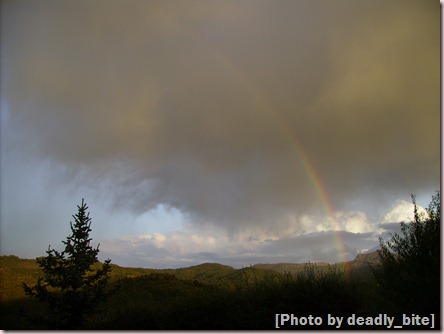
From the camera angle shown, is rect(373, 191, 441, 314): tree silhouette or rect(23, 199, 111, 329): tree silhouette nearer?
rect(373, 191, 441, 314): tree silhouette

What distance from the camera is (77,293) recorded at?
47.1 ft

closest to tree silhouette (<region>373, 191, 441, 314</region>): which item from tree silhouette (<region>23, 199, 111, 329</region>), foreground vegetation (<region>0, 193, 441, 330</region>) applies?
foreground vegetation (<region>0, 193, 441, 330</region>)

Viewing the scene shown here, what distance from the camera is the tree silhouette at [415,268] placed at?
35.9ft

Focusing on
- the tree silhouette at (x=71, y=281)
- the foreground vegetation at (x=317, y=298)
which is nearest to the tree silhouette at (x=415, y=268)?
the foreground vegetation at (x=317, y=298)

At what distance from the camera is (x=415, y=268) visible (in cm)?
1155

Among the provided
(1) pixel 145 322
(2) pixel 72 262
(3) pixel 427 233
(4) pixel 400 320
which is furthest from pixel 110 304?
(3) pixel 427 233

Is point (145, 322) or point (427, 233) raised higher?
point (427, 233)

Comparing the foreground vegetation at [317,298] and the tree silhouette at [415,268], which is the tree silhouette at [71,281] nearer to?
the foreground vegetation at [317,298]

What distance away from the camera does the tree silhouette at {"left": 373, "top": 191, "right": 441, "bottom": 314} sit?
10.9 metres

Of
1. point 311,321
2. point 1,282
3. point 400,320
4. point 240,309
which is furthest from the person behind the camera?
point 1,282

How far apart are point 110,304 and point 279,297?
567 inches

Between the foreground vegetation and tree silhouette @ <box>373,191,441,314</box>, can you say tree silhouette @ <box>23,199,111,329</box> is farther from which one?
tree silhouette @ <box>373,191,441,314</box>

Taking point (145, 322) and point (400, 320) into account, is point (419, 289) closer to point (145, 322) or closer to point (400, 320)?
point (400, 320)

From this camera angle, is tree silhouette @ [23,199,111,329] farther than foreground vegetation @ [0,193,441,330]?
Yes
